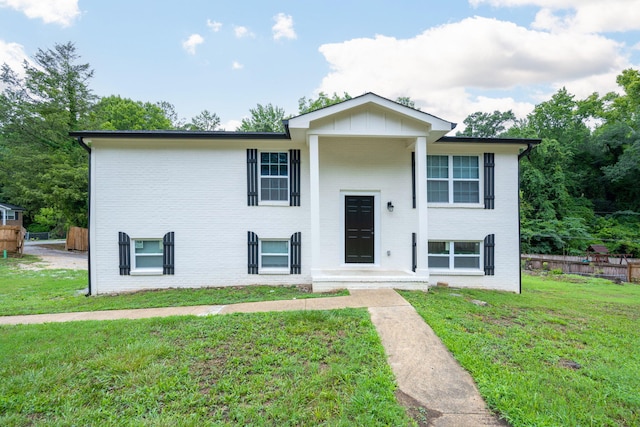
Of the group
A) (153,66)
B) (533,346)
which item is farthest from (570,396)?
(153,66)

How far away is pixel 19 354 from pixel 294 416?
3612mm

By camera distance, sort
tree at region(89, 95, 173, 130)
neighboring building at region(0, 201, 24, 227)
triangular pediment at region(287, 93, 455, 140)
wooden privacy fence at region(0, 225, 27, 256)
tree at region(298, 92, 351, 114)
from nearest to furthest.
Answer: triangular pediment at region(287, 93, 455, 140) < wooden privacy fence at region(0, 225, 27, 256) < tree at region(298, 92, 351, 114) < tree at region(89, 95, 173, 130) < neighboring building at region(0, 201, 24, 227)

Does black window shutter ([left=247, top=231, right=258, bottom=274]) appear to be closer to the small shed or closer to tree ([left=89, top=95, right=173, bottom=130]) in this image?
the small shed

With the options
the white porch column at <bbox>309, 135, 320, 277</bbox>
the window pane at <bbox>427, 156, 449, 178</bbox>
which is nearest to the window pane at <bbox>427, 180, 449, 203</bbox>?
the window pane at <bbox>427, 156, 449, 178</bbox>

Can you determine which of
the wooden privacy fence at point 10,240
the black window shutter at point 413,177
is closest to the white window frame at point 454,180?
the black window shutter at point 413,177

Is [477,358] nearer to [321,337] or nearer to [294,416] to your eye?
[321,337]

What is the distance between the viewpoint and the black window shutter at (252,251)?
24.4 ft

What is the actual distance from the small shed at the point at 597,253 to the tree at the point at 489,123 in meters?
16.9

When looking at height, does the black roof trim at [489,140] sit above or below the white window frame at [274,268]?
above

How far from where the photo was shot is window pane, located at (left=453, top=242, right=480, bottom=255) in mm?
7789

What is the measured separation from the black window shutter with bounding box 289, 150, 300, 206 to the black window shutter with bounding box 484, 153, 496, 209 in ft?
16.8

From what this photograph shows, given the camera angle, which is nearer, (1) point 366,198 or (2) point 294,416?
(2) point 294,416

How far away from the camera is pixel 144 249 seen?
295 inches

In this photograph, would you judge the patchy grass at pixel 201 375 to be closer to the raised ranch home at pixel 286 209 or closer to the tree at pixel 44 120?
the raised ranch home at pixel 286 209
